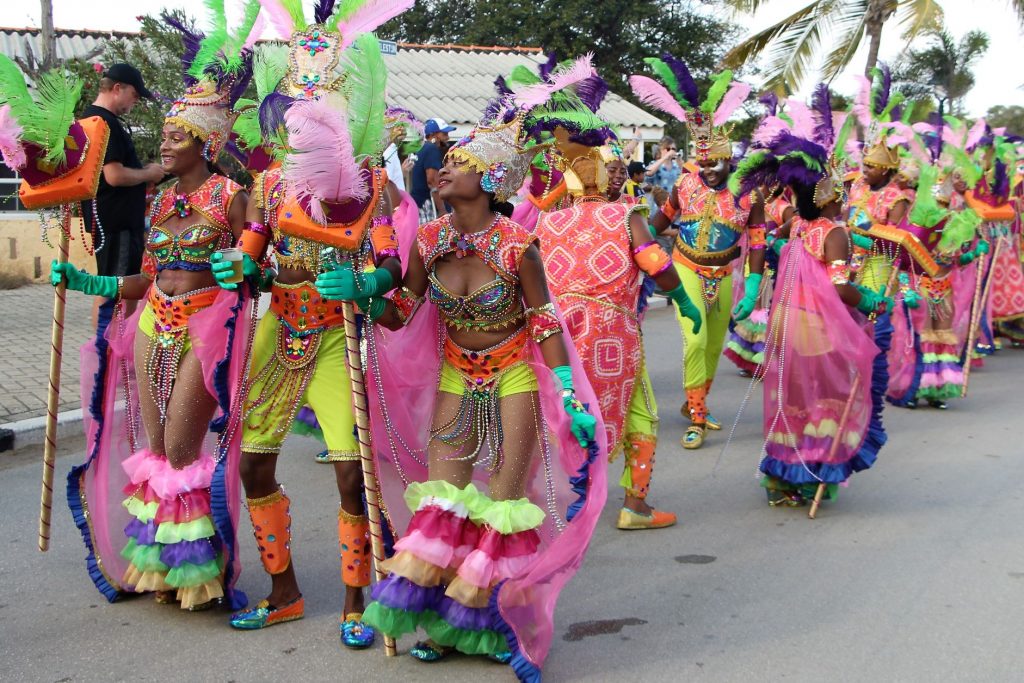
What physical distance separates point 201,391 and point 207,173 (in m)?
0.90

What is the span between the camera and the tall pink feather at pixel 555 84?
4.32 metres

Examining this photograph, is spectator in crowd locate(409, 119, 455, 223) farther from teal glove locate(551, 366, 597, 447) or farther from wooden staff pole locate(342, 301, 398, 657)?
teal glove locate(551, 366, 597, 447)

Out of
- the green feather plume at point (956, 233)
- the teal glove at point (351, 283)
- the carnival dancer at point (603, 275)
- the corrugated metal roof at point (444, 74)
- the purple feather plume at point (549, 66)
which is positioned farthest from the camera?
the corrugated metal roof at point (444, 74)

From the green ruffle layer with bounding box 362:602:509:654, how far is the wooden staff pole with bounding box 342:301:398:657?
0.46 ft

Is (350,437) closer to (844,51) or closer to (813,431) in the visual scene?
(813,431)

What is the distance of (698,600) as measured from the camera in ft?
15.9

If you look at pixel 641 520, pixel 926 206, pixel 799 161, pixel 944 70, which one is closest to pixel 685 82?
pixel 799 161

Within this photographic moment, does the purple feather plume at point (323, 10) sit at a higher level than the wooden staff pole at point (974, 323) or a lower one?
higher

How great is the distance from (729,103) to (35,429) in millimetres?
5062

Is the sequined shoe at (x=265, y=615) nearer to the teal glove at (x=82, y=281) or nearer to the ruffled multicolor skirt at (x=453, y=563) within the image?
the ruffled multicolor skirt at (x=453, y=563)

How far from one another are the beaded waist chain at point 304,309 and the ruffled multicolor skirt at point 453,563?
2.55ft

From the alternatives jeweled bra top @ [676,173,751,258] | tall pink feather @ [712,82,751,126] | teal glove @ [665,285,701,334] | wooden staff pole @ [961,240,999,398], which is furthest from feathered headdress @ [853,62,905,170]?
teal glove @ [665,285,701,334]

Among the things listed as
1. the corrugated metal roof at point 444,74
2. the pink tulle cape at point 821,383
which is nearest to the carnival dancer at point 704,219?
the pink tulle cape at point 821,383

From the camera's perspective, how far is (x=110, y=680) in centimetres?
388
